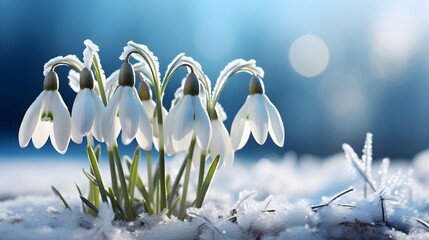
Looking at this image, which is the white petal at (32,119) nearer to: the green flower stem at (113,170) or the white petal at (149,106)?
the green flower stem at (113,170)

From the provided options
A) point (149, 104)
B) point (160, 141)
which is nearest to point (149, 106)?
point (149, 104)

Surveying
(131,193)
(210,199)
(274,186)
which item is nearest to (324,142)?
(274,186)

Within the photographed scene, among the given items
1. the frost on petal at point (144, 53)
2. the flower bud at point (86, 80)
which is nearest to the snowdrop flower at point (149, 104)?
the frost on petal at point (144, 53)

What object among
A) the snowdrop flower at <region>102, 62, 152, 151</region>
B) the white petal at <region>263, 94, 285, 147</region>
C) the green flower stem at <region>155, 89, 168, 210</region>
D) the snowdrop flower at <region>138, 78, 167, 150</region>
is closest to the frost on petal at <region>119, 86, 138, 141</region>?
the snowdrop flower at <region>102, 62, 152, 151</region>

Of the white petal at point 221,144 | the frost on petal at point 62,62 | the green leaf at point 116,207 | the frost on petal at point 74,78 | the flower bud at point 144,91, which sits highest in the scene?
the frost on petal at point 62,62

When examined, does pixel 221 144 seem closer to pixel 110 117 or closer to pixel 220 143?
pixel 220 143

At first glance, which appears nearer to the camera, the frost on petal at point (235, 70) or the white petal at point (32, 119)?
the white petal at point (32, 119)

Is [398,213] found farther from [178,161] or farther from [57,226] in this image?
[178,161]
